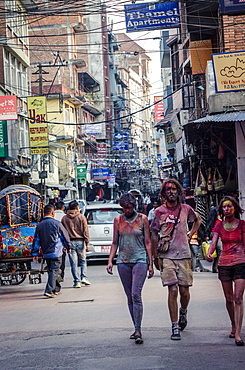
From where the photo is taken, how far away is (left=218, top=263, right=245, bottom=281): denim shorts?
Result: 7666 mm

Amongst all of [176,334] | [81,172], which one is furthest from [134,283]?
[81,172]

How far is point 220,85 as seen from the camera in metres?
18.8

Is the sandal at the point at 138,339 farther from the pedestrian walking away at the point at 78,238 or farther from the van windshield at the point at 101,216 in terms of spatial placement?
the van windshield at the point at 101,216

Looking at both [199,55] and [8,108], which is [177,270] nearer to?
[199,55]

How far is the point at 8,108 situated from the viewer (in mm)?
28516

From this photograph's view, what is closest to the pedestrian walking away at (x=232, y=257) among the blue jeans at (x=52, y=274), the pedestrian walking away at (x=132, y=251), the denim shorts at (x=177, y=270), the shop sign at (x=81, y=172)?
the denim shorts at (x=177, y=270)

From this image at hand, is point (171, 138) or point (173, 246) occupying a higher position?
point (171, 138)

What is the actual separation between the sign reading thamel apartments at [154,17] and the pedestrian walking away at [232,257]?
18346 millimetres

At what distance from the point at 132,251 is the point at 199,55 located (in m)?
19.7

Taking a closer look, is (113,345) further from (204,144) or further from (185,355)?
(204,144)

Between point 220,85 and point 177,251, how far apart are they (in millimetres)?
11536

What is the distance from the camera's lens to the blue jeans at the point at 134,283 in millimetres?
8047

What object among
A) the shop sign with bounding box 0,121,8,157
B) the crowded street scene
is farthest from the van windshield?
the shop sign with bounding box 0,121,8,157

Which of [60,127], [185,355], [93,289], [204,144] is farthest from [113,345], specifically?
[60,127]
